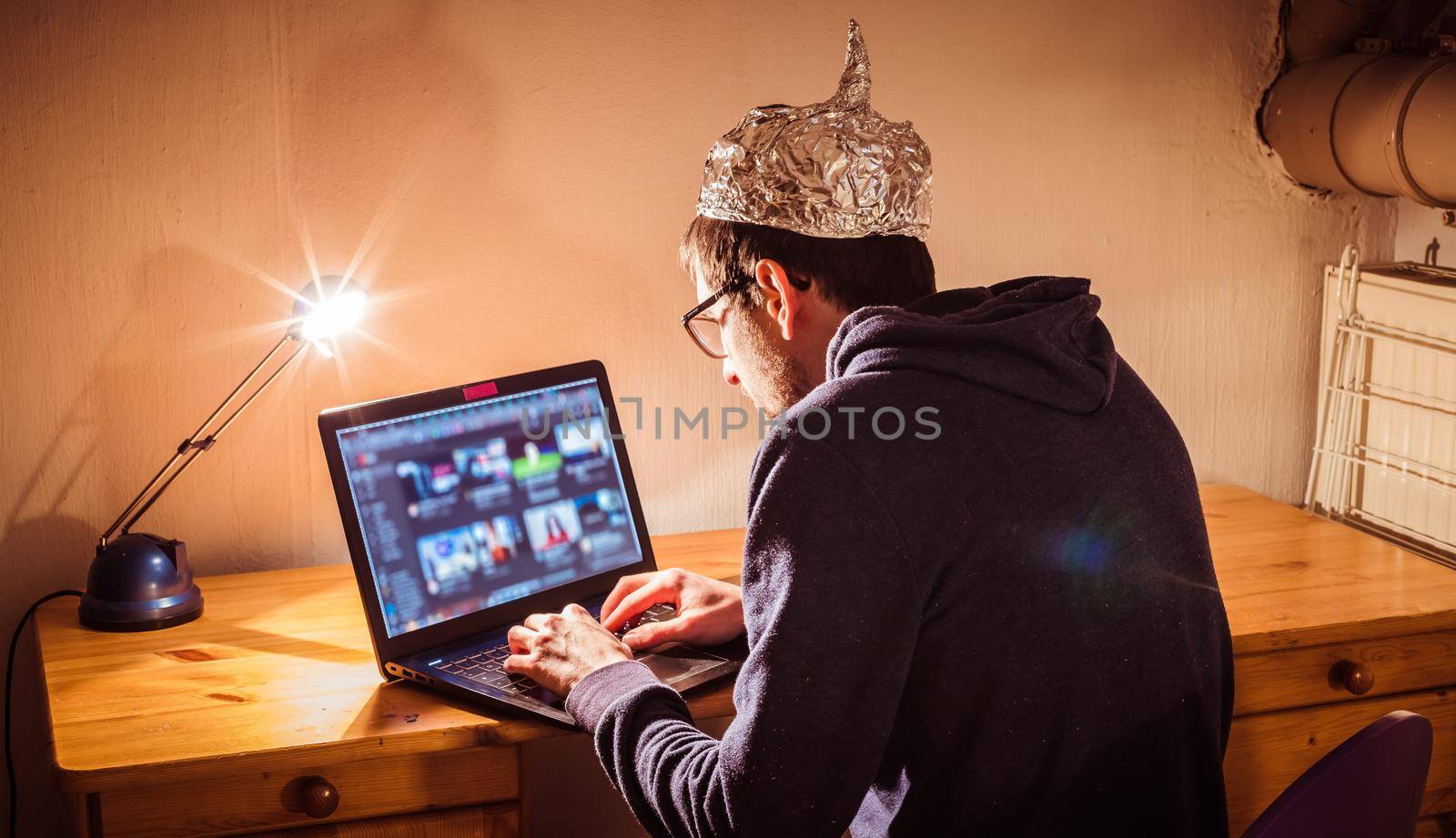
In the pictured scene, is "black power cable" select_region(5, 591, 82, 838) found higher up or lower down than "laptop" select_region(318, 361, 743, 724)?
lower down

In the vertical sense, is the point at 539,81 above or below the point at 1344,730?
above

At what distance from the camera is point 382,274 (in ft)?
5.71

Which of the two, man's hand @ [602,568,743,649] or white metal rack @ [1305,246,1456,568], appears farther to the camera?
white metal rack @ [1305,246,1456,568]

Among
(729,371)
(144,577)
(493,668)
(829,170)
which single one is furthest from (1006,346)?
(144,577)

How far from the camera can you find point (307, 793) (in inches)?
48.6

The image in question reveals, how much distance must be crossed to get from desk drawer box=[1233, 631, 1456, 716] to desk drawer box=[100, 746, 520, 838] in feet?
3.00

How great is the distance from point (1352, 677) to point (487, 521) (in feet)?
3.63

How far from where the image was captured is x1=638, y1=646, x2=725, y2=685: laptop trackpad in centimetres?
137

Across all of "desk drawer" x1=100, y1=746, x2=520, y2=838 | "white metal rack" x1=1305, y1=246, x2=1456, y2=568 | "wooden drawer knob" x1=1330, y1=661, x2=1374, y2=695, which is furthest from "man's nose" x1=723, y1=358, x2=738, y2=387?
"white metal rack" x1=1305, y1=246, x2=1456, y2=568

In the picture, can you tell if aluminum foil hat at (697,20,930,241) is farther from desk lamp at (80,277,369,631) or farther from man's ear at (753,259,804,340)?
desk lamp at (80,277,369,631)

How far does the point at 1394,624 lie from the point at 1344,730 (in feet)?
0.53

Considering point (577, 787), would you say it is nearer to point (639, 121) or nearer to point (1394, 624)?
point (639, 121)

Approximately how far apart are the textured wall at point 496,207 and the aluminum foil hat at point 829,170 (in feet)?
1.57

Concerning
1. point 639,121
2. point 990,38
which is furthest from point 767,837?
point 990,38
